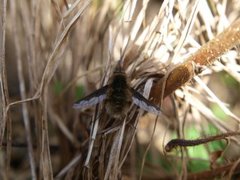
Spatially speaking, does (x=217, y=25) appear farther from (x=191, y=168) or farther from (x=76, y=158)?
(x=76, y=158)

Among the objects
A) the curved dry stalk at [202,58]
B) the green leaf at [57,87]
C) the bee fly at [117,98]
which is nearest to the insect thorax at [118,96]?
the bee fly at [117,98]

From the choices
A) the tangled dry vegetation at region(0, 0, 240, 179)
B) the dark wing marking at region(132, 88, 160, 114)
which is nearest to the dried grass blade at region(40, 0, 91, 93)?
the tangled dry vegetation at region(0, 0, 240, 179)

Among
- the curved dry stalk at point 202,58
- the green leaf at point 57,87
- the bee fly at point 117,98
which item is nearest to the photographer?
the curved dry stalk at point 202,58

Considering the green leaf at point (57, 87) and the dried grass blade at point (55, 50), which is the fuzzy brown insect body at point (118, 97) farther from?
the green leaf at point (57, 87)

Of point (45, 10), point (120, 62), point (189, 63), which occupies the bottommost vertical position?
point (189, 63)

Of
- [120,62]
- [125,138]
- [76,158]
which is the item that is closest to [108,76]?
[120,62]

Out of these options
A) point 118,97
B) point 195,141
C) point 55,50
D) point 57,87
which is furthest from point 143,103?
point 57,87

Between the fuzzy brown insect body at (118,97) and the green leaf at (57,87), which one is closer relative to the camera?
the fuzzy brown insect body at (118,97)

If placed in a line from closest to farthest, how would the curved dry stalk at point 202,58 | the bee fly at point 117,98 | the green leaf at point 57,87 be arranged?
the curved dry stalk at point 202,58
the bee fly at point 117,98
the green leaf at point 57,87
